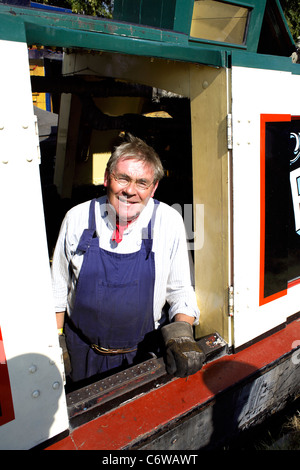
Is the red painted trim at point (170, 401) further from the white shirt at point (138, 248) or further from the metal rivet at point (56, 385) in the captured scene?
the white shirt at point (138, 248)

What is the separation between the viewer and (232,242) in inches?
81.0

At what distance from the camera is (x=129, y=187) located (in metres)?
2.12

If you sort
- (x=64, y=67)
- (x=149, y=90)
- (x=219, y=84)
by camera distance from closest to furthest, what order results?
(x=219, y=84)
(x=149, y=90)
(x=64, y=67)

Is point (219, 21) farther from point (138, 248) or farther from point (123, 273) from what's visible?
point (123, 273)

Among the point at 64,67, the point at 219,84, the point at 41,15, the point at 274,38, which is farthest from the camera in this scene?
the point at 64,67

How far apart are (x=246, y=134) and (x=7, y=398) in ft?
5.91

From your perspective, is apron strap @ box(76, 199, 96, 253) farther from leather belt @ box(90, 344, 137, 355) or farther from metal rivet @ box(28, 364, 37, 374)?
metal rivet @ box(28, 364, 37, 374)

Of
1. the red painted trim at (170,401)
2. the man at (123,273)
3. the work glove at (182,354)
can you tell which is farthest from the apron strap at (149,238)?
the red painted trim at (170,401)

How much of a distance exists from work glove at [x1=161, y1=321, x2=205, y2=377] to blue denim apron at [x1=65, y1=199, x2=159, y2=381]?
26 centimetres

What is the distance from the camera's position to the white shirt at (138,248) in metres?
2.16

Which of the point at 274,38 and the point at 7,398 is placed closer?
the point at 7,398

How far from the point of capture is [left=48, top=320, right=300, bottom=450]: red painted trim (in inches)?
64.9

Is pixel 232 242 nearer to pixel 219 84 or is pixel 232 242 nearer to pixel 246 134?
pixel 246 134
